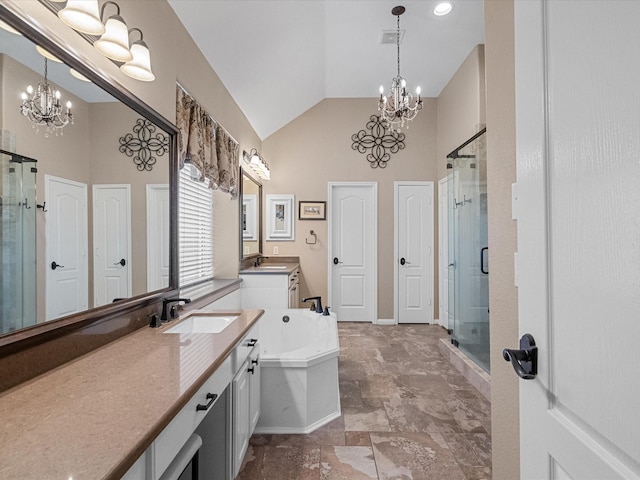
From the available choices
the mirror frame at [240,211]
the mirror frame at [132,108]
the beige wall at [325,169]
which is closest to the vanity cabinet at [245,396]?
the mirror frame at [132,108]

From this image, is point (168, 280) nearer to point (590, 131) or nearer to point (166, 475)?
point (166, 475)

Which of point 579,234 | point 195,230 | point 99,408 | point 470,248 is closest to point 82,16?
point 99,408

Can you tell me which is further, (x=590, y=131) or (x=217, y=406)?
(x=217, y=406)

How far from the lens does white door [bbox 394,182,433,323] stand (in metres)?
4.89

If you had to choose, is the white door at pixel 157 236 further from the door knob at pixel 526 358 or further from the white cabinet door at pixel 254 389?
the door knob at pixel 526 358

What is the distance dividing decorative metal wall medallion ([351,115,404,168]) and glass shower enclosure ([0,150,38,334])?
4.32 m

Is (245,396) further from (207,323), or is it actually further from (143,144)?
(143,144)

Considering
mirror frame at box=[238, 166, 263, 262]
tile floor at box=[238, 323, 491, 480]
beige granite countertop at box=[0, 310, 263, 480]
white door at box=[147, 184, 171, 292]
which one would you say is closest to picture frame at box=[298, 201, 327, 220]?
mirror frame at box=[238, 166, 263, 262]

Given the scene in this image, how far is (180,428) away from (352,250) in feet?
13.7

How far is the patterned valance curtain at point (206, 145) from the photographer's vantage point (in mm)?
2268

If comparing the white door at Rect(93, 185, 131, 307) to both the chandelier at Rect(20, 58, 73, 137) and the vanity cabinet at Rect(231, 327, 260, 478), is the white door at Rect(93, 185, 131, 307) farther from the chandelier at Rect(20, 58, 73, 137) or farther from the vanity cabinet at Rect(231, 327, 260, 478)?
the vanity cabinet at Rect(231, 327, 260, 478)

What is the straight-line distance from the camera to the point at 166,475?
919mm

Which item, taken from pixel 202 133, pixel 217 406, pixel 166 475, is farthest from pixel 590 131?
pixel 202 133

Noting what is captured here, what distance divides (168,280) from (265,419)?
3.71ft
